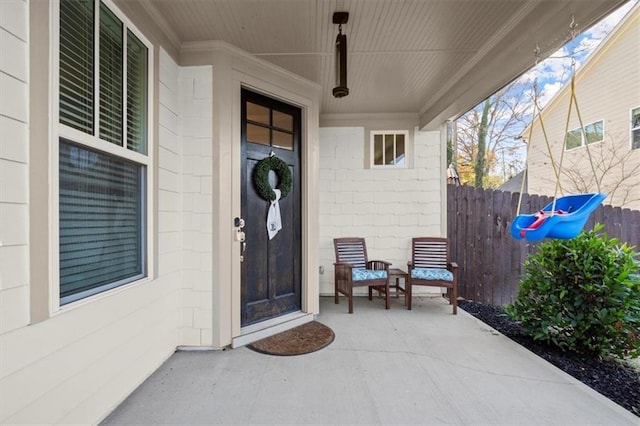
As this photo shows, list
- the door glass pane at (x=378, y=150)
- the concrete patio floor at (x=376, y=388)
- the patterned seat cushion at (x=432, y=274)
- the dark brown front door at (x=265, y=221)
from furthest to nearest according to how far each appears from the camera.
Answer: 1. the door glass pane at (x=378, y=150)
2. the patterned seat cushion at (x=432, y=274)
3. the dark brown front door at (x=265, y=221)
4. the concrete patio floor at (x=376, y=388)

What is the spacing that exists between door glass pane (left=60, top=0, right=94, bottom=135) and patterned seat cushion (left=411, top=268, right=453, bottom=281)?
3532 mm

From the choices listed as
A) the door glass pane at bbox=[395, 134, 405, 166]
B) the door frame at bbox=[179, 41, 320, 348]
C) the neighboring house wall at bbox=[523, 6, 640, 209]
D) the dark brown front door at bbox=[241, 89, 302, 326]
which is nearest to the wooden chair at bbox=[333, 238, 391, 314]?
the dark brown front door at bbox=[241, 89, 302, 326]

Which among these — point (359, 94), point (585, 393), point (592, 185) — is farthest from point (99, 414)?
point (592, 185)

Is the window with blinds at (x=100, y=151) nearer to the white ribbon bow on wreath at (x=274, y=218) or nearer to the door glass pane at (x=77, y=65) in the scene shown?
the door glass pane at (x=77, y=65)

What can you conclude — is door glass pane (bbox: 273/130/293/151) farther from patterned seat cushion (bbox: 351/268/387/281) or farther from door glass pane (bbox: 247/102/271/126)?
patterned seat cushion (bbox: 351/268/387/281)

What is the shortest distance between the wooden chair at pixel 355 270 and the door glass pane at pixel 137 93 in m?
2.60

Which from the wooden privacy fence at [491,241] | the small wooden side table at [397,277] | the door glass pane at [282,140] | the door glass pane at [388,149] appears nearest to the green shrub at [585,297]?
the wooden privacy fence at [491,241]

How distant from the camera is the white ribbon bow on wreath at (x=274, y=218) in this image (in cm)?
296

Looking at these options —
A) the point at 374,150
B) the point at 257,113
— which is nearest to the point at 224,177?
the point at 257,113

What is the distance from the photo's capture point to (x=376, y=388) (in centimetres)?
198

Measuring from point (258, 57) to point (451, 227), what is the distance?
3514 millimetres

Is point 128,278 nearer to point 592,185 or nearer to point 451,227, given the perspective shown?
point 451,227

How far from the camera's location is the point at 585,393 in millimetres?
1928

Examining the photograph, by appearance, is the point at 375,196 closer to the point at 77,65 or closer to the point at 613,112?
the point at 77,65
